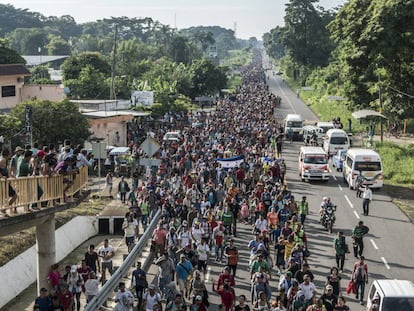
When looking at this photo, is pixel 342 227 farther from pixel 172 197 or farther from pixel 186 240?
pixel 186 240

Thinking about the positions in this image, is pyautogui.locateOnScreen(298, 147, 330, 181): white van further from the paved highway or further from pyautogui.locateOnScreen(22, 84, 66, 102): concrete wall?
pyautogui.locateOnScreen(22, 84, 66, 102): concrete wall

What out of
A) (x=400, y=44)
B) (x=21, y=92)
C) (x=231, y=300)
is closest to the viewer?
(x=231, y=300)

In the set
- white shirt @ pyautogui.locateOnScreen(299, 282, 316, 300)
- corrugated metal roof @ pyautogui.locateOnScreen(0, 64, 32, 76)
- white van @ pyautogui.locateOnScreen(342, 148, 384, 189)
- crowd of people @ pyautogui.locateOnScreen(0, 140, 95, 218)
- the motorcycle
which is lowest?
the motorcycle

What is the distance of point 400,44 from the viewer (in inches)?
1512

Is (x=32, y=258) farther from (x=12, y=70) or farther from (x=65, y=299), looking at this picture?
(x=12, y=70)

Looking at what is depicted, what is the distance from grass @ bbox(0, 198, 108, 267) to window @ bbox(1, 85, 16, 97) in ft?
78.2

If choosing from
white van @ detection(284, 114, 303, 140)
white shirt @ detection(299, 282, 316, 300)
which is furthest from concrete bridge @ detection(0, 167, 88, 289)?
white van @ detection(284, 114, 303, 140)

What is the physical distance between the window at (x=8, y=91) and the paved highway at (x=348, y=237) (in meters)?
25.1

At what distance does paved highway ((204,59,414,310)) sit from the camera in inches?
739

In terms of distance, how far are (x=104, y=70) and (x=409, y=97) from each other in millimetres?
45025

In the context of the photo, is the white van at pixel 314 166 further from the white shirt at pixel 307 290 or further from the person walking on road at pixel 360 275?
the white shirt at pixel 307 290

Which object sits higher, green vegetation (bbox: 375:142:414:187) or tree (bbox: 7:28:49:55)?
tree (bbox: 7:28:49:55)

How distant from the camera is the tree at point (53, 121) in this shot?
112 ft

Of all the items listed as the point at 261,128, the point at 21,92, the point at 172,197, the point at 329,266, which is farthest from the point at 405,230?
the point at 21,92
